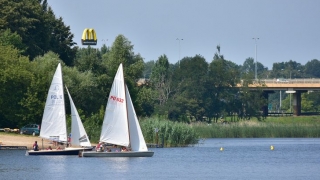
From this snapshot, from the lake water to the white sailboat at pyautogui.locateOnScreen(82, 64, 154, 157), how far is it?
0.98 meters

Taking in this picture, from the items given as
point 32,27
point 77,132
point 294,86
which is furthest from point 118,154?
point 294,86

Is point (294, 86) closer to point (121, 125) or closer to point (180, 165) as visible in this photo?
point (121, 125)

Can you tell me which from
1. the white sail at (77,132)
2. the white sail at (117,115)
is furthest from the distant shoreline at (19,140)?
the white sail at (117,115)

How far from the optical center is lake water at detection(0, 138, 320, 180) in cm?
6562

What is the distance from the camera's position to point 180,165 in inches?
2943

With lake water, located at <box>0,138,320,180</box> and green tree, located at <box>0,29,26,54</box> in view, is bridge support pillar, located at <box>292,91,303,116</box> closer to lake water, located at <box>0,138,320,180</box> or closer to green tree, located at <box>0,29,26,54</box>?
green tree, located at <box>0,29,26,54</box>

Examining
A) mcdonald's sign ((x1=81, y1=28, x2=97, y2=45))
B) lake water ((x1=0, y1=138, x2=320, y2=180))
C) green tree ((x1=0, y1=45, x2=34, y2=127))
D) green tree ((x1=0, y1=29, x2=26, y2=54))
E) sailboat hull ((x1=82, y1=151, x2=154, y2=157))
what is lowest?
lake water ((x1=0, y1=138, x2=320, y2=180))

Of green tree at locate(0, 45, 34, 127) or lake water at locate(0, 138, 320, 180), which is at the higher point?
green tree at locate(0, 45, 34, 127)

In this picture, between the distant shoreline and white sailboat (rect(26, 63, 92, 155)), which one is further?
the distant shoreline

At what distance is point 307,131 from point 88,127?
112 feet

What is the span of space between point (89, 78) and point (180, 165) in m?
31.2

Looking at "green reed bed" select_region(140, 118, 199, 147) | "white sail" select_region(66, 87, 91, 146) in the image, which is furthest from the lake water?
"white sail" select_region(66, 87, 91, 146)

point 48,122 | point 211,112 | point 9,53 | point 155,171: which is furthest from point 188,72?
point 155,171

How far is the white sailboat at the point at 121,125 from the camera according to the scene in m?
78.2
